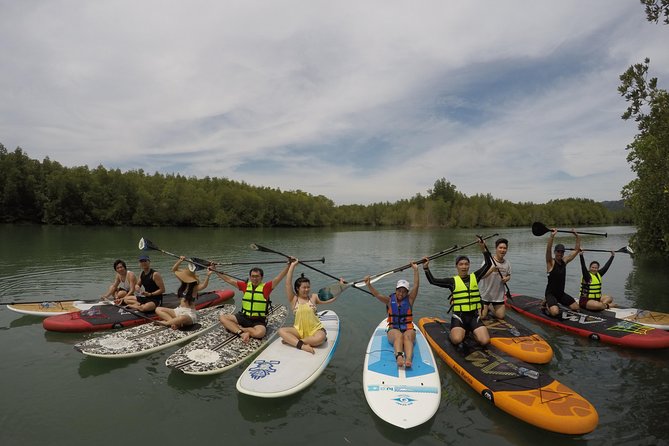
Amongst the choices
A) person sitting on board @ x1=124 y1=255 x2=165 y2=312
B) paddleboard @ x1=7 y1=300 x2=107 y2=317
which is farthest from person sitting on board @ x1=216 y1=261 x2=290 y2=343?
paddleboard @ x1=7 y1=300 x2=107 y2=317

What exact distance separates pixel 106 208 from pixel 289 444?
227 feet

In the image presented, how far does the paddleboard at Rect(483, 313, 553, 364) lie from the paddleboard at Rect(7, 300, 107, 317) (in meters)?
10.2

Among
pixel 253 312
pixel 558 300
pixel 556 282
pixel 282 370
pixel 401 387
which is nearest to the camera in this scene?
pixel 401 387

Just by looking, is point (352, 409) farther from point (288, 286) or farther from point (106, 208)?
point (106, 208)

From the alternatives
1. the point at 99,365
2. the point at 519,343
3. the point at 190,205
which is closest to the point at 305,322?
the point at 99,365

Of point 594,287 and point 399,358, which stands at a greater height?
point 594,287

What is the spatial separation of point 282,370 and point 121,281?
685 cm

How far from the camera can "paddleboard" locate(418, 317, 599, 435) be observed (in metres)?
4.68

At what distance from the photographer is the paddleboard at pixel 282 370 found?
5.53 meters

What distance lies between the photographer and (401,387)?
5.62 m

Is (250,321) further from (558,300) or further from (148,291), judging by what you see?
(558,300)

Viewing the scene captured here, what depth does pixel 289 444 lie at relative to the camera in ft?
16.0

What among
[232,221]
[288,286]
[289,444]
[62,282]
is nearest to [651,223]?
[288,286]

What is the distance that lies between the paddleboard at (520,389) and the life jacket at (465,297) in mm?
623
